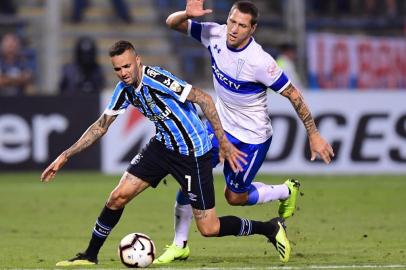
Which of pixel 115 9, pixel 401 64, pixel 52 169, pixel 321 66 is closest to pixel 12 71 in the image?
pixel 115 9

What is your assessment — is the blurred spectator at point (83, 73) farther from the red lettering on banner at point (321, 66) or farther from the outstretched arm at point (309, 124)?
the outstretched arm at point (309, 124)

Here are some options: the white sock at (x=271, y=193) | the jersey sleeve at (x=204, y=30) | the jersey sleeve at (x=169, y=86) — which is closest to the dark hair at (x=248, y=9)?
the jersey sleeve at (x=204, y=30)

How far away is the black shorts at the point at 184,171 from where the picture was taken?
9805 mm

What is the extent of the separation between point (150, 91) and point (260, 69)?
1.27 m

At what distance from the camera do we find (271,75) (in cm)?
1030

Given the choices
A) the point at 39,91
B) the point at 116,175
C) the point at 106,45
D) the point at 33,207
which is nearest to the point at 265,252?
the point at 33,207

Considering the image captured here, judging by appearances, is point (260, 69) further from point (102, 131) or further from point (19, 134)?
point (19, 134)

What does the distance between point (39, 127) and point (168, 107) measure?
33.7 ft

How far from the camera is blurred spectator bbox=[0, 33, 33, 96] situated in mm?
20375

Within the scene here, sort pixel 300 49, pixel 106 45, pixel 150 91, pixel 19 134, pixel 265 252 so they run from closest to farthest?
pixel 150 91
pixel 265 252
pixel 19 134
pixel 300 49
pixel 106 45

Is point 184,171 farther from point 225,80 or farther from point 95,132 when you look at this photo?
point 225,80

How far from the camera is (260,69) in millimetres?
10375

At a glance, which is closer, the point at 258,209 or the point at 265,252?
the point at 265,252

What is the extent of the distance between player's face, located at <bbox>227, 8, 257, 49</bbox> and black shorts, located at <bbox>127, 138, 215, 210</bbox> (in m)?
1.12
